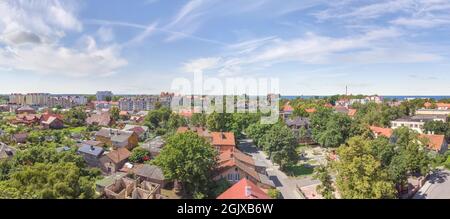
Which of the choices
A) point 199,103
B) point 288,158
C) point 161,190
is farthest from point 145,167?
point 199,103

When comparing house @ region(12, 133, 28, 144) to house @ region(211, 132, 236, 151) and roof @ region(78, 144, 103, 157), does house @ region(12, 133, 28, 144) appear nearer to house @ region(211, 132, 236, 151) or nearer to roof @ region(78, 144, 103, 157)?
roof @ region(78, 144, 103, 157)

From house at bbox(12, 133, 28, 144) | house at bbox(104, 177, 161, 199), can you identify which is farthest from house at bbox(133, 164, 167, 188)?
house at bbox(12, 133, 28, 144)

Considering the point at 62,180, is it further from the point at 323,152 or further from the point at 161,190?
the point at 323,152

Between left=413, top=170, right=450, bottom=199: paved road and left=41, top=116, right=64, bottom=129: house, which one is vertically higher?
left=41, top=116, right=64, bottom=129: house

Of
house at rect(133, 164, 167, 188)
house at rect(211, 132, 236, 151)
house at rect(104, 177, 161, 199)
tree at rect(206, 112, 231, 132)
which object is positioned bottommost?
house at rect(104, 177, 161, 199)

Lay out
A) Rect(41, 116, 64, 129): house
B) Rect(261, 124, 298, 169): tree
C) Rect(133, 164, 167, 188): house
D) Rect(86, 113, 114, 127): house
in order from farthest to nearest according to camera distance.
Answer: Rect(86, 113, 114, 127): house, Rect(41, 116, 64, 129): house, Rect(261, 124, 298, 169): tree, Rect(133, 164, 167, 188): house

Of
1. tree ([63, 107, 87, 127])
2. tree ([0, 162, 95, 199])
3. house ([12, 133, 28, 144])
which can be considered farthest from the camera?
tree ([63, 107, 87, 127])

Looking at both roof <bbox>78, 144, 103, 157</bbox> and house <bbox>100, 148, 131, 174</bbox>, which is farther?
roof <bbox>78, 144, 103, 157</bbox>

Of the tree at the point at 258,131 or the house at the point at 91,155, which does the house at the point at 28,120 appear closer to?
the house at the point at 91,155
